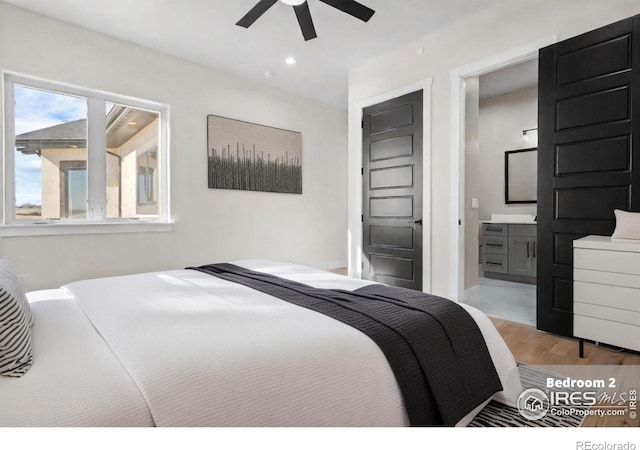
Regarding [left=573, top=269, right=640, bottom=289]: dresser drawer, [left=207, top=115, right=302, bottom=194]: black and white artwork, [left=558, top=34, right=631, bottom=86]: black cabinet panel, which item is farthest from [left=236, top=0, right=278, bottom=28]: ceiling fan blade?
[left=573, top=269, right=640, bottom=289]: dresser drawer

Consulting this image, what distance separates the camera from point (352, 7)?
2559 mm

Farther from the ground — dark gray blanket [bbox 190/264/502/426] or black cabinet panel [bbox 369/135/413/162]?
black cabinet panel [bbox 369/135/413/162]

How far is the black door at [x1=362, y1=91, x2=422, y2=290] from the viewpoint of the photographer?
3736 millimetres

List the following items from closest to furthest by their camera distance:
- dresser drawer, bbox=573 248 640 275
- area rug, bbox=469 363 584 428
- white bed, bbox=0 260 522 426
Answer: white bed, bbox=0 260 522 426
area rug, bbox=469 363 584 428
dresser drawer, bbox=573 248 640 275

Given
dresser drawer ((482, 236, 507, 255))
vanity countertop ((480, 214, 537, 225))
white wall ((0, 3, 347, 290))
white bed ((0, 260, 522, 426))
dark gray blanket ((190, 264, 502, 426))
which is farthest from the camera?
dresser drawer ((482, 236, 507, 255))

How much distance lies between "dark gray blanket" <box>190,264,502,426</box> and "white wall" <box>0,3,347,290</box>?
8.76 feet

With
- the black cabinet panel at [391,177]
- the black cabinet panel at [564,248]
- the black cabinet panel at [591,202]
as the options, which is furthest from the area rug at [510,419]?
the black cabinet panel at [391,177]

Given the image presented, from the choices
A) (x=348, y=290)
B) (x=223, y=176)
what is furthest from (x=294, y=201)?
(x=348, y=290)

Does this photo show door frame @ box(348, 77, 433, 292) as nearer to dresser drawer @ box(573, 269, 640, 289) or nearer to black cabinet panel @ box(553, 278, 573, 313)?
black cabinet panel @ box(553, 278, 573, 313)

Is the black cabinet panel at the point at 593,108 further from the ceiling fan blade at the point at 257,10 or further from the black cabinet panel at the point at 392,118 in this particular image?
the ceiling fan blade at the point at 257,10

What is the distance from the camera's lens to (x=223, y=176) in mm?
4348

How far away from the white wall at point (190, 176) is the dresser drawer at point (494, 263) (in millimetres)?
2231

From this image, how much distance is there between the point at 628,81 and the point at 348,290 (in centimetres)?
238
